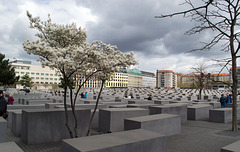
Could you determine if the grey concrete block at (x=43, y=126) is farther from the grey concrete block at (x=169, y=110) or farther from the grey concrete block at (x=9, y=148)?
the grey concrete block at (x=169, y=110)

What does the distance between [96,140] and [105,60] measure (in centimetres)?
233

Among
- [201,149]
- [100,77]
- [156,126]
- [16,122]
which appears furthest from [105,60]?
[16,122]

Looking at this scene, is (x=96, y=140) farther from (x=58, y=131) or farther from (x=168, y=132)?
(x=168, y=132)

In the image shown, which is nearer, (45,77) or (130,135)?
(130,135)

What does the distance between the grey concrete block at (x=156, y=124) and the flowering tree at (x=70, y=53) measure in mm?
2220

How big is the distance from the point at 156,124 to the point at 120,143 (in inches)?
141

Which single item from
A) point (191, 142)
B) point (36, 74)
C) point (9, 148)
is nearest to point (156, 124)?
point (191, 142)

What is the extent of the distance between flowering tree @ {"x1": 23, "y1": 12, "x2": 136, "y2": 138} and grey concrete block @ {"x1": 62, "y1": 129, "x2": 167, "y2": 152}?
1.78 metres

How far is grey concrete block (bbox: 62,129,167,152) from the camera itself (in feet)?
12.6

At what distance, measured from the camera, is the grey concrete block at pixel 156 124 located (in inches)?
268

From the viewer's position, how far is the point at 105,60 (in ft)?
17.7

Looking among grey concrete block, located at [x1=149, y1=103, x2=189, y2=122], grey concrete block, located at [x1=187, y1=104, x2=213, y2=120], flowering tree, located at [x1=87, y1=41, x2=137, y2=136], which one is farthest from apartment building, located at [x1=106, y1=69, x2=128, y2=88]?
grey concrete block, located at [x1=187, y1=104, x2=213, y2=120]

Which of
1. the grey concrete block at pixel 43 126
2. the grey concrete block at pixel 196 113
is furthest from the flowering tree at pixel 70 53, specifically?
the grey concrete block at pixel 196 113

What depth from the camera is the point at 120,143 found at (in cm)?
414
